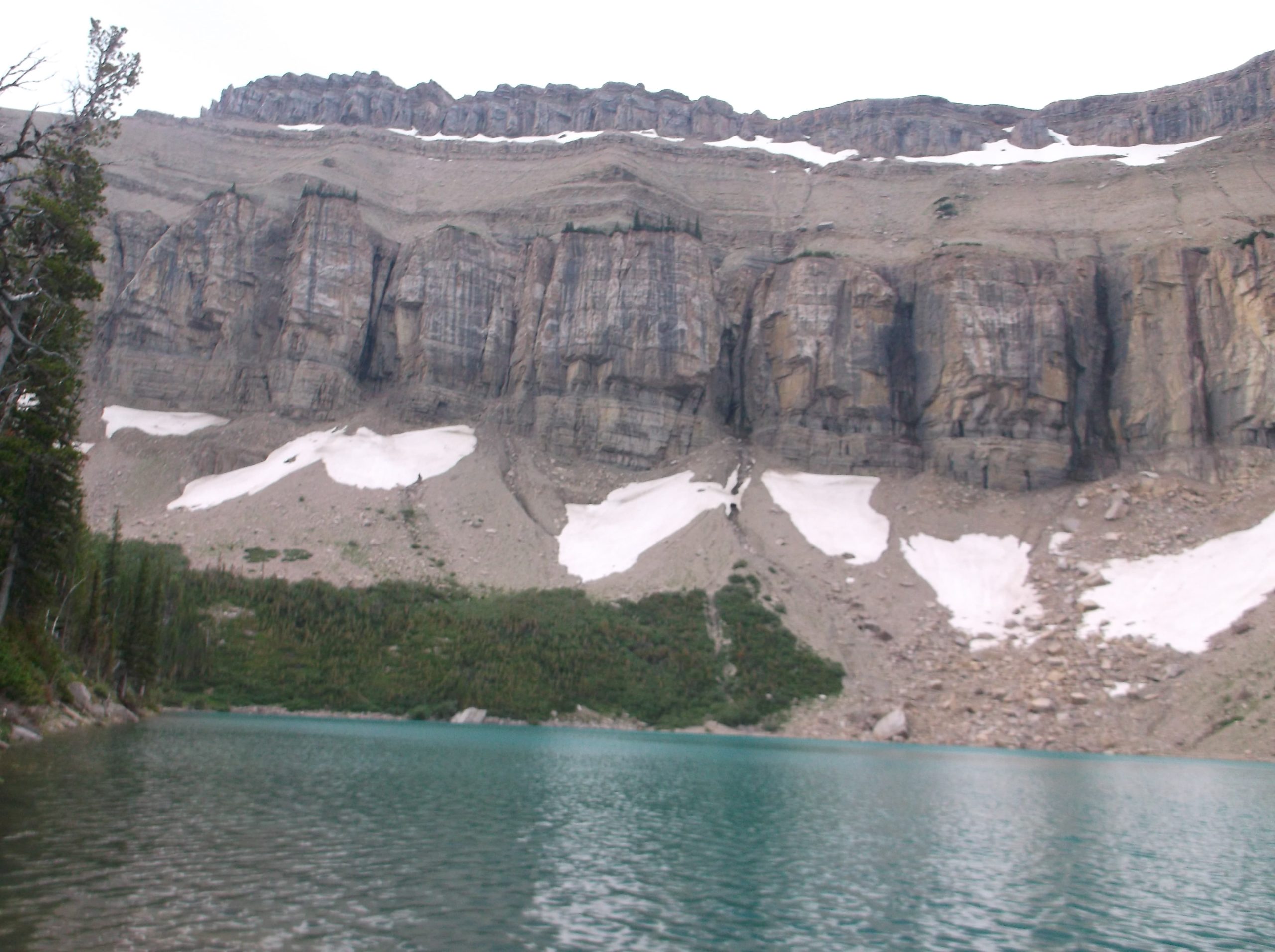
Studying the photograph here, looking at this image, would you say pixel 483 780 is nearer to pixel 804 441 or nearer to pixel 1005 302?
pixel 804 441

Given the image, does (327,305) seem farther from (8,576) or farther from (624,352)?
(8,576)

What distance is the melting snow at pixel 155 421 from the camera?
97.3 meters

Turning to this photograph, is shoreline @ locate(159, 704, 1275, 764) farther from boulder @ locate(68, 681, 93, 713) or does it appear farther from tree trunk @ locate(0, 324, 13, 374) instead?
tree trunk @ locate(0, 324, 13, 374)

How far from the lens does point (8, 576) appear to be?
2836cm

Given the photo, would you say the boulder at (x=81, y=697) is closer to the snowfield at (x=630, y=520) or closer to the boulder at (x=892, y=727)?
the boulder at (x=892, y=727)

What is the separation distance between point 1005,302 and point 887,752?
6287cm

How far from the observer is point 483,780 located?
2895cm

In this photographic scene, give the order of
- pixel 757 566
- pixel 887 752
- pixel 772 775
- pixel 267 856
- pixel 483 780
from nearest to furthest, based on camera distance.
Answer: pixel 267 856 < pixel 483 780 < pixel 772 775 < pixel 887 752 < pixel 757 566

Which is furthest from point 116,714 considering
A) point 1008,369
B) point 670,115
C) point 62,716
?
point 670,115

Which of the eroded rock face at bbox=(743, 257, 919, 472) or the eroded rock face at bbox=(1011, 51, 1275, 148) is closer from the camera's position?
the eroded rock face at bbox=(743, 257, 919, 472)

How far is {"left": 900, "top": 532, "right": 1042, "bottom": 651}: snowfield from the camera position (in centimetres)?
7475

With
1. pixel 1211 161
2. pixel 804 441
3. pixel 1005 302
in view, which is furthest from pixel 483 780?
pixel 1211 161

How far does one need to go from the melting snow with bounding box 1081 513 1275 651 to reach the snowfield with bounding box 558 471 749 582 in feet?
108

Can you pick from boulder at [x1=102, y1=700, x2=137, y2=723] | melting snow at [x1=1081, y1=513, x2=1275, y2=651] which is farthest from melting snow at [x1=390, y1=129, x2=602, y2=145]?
boulder at [x1=102, y1=700, x2=137, y2=723]
